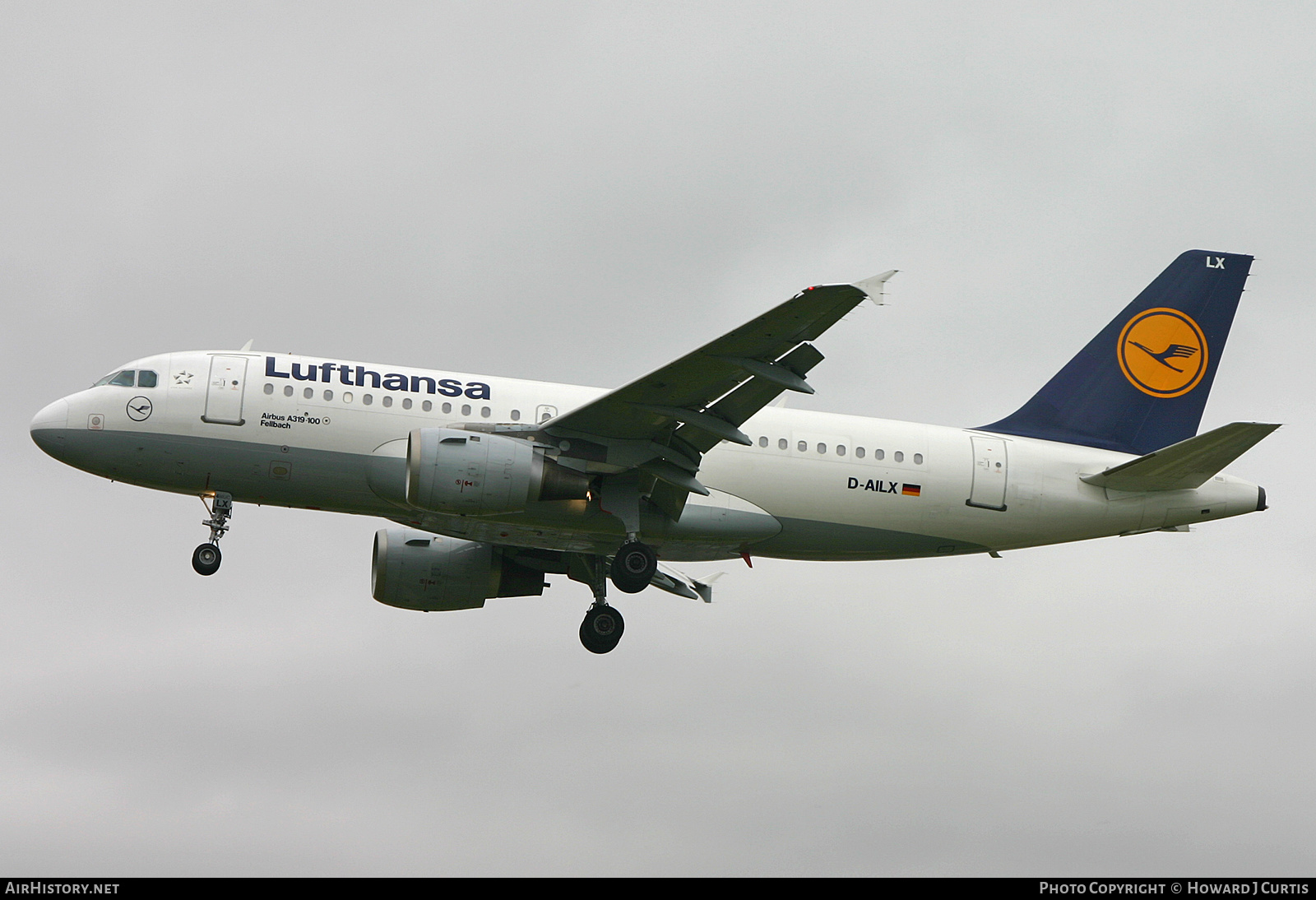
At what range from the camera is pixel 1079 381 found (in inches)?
1271

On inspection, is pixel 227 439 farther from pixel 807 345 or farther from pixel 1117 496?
pixel 1117 496

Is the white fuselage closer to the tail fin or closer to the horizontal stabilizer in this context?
the horizontal stabilizer

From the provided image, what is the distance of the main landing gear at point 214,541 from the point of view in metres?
27.9

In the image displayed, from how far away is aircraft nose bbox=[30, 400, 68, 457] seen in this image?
91.0 ft

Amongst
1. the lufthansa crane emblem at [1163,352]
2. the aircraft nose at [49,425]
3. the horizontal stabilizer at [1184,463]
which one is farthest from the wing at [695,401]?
the lufthansa crane emblem at [1163,352]

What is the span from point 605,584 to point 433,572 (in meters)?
4.08

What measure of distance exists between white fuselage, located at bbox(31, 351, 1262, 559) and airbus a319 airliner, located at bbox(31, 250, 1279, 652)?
0.04 m

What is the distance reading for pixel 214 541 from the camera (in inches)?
1108

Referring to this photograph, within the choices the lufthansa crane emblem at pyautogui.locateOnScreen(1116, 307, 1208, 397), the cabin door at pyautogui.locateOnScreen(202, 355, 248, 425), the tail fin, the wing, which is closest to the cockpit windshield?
the cabin door at pyautogui.locateOnScreen(202, 355, 248, 425)

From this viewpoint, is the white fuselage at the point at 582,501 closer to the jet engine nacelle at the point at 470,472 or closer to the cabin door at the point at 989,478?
the cabin door at the point at 989,478

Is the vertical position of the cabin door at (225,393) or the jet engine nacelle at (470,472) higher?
the cabin door at (225,393)

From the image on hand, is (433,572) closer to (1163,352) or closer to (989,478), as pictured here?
(989,478)

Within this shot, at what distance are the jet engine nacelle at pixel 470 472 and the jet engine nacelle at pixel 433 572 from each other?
6512 millimetres

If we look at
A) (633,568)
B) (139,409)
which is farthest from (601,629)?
(139,409)
